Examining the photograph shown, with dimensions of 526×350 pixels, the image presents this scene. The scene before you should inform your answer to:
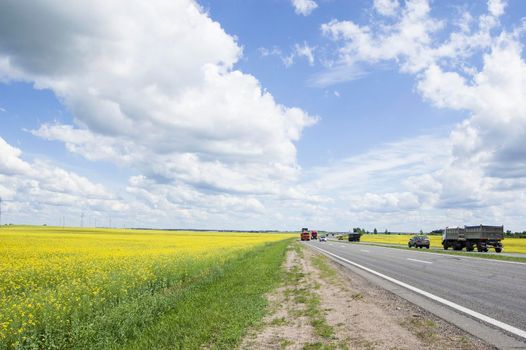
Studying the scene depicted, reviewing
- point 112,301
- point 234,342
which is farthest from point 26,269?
point 234,342

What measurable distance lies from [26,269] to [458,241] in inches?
1443

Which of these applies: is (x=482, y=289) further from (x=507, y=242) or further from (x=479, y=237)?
(x=507, y=242)

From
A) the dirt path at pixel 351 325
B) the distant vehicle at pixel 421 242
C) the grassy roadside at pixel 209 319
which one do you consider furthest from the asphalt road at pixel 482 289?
the distant vehicle at pixel 421 242

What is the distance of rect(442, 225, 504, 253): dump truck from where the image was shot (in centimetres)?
3416

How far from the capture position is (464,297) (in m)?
9.15

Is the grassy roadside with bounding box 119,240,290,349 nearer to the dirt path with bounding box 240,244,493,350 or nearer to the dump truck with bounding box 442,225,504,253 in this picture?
the dirt path with bounding box 240,244,493,350

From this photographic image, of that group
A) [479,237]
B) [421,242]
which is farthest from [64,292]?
[421,242]

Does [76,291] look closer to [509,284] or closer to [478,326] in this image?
[478,326]

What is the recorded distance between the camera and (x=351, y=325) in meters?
6.74

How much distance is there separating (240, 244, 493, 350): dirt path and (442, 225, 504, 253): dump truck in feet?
94.5

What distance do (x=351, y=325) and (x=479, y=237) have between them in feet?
108

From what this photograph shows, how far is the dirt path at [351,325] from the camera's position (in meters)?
5.62

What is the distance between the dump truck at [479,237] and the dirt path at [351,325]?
28.8 metres

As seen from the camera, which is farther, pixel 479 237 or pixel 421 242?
pixel 421 242
